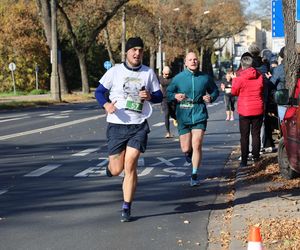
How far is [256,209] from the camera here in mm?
7676

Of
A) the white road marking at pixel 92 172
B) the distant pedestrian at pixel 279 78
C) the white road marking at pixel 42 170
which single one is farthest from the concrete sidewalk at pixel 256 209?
the white road marking at pixel 42 170

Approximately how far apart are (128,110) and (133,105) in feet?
0.28

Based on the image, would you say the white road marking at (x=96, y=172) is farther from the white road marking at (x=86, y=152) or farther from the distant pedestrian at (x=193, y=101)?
the white road marking at (x=86, y=152)

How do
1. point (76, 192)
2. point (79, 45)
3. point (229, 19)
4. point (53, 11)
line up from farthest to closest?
point (229, 19) → point (79, 45) → point (53, 11) → point (76, 192)

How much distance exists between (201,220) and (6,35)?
157 ft

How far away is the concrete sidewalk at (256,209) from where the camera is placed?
20.7 ft

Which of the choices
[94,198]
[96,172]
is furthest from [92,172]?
[94,198]

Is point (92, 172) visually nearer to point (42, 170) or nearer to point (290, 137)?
point (42, 170)

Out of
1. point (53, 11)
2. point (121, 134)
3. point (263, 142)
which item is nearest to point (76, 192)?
point (121, 134)

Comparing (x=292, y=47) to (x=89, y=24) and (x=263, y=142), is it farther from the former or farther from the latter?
(x=89, y=24)

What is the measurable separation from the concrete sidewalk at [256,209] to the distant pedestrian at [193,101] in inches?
32.1

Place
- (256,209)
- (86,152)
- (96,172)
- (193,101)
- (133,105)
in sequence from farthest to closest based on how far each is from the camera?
(86,152) < (96,172) < (193,101) < (256,209) < (133,105)

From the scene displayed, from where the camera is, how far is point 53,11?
3678 centimetres

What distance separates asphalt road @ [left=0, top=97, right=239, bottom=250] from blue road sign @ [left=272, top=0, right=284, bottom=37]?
438 centimetres
